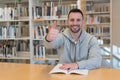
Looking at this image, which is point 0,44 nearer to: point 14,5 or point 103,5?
point 14,5

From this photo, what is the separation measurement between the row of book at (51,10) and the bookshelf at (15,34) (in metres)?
0.25

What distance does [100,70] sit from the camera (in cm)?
185

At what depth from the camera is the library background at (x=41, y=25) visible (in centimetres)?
392

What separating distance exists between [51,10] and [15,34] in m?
0.87

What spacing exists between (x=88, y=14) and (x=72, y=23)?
7.06ft

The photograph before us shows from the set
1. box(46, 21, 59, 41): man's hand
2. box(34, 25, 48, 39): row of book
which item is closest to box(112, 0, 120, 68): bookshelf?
box(34, 25, 48, 39): row of book

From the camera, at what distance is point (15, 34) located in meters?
4.13

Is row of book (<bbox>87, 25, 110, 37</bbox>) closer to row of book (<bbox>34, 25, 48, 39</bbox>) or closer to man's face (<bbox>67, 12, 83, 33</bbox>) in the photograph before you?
row of book (<bbox>34, 25, 48, 39</bbox>)

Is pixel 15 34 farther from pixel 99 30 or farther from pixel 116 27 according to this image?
pixel 116 27

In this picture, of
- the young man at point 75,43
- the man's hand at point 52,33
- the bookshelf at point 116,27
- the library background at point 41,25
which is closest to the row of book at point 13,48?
the library background at point 41,25

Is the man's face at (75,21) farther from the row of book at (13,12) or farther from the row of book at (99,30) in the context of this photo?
the row of book at (99,30)

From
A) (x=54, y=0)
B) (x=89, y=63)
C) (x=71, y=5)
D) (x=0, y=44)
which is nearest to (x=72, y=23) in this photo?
(x=89, y=63)

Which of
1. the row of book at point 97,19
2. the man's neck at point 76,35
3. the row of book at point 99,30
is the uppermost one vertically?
the row of book at point 97,19

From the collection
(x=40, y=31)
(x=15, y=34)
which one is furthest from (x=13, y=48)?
(x=40, y=31)
